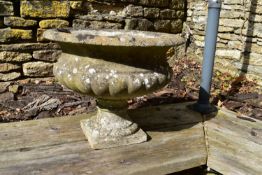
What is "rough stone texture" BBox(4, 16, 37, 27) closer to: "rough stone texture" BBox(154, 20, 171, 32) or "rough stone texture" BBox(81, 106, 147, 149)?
"rough stone texture" BBox(81, 106, 147, 149)

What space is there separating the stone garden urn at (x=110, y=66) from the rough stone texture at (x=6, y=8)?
1343 millimetres

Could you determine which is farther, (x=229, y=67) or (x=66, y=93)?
(x=229, y=67)

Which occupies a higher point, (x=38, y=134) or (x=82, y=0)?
(x=82, y=0)

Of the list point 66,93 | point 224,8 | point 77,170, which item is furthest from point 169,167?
point 224,8

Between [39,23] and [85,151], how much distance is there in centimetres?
176

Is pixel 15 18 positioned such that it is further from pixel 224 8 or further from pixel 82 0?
pixel 224 8

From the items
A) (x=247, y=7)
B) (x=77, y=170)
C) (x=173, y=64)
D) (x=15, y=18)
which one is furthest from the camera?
(x=173, y=64)

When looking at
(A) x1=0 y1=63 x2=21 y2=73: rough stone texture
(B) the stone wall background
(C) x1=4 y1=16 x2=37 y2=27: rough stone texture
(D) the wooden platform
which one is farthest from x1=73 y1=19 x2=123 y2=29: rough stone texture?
(D) the wooden platform

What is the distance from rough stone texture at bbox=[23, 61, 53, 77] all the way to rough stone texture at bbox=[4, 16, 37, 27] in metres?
0.40

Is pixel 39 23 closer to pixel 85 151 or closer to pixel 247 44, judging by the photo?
pixel 85 151

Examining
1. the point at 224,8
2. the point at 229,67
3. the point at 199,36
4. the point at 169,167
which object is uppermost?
the point at 224,8

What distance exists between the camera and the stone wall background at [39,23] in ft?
10.3

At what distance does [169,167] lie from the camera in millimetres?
2008

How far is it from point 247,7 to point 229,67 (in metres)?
0.78
